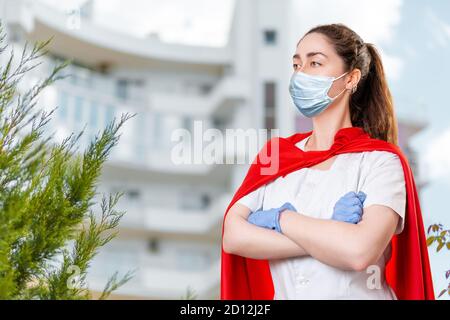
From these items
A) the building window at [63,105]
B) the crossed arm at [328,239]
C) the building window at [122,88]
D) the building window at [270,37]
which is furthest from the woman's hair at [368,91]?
the building window at [122,88]

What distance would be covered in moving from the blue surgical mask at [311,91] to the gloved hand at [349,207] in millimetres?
205

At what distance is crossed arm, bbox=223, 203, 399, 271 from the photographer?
4.10ft

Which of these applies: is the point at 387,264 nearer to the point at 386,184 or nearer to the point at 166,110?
the point at 386,184

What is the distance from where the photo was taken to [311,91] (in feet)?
4.75

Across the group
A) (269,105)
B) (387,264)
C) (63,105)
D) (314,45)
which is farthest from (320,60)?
(63,105)

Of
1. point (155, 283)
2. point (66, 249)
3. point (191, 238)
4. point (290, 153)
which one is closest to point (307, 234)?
point (290, 153)

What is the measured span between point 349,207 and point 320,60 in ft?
0.97

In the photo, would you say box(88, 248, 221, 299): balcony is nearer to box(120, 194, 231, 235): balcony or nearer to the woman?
box(120, 194, 231, 235): balcony

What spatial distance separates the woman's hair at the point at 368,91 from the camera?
1468mm

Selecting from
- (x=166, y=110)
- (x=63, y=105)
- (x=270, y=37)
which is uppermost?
(x=270, y=37)

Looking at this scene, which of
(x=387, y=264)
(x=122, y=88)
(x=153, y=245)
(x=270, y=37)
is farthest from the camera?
(x=122, y=88)

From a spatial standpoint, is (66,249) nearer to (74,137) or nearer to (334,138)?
(74,137)

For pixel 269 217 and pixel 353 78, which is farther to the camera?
pixel 353 78

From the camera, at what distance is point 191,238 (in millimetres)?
15070
